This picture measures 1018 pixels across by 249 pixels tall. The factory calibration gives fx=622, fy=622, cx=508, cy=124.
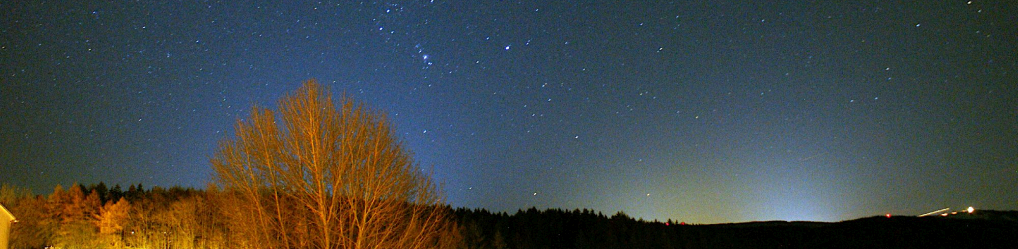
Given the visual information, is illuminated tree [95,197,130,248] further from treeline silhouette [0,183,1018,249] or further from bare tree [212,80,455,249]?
bare tree [212,80,455,249]

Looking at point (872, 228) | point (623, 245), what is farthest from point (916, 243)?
point (623, 245)

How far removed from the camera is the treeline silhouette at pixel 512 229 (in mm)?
23969

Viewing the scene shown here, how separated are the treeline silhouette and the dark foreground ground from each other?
53mm

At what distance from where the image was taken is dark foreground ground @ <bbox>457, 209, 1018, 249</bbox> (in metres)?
24.8

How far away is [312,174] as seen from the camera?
10.7 metres

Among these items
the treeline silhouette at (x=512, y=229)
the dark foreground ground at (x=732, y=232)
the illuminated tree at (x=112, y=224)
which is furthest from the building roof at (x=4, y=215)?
the dark foreground ground at (x=732, y=232)

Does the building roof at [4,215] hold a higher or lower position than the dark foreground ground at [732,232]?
higher

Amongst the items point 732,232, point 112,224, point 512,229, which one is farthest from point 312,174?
point 732,232

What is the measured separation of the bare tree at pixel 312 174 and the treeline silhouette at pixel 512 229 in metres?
9.25

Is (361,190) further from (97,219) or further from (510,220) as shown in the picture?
(510,220)

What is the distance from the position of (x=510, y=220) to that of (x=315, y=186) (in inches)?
962

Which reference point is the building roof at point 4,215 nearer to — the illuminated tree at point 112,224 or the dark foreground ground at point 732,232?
the illuminated tree at point 112,224

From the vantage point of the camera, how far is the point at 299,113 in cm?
1066

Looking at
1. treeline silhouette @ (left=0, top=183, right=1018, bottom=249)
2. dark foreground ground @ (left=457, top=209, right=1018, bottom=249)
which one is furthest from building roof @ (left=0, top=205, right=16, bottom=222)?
dark foreground ground @ (left=457, top=209, right=1018, bottom=249)
